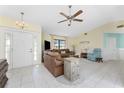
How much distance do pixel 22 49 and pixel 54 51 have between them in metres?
2.06

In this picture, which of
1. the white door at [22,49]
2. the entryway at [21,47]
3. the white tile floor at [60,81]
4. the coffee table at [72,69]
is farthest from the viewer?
the white door at [22,49]

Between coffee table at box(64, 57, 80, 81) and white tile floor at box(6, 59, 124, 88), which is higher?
coffee table at box(64, 57, 80, 81)

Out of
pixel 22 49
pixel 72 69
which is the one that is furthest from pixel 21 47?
pixel 72 69

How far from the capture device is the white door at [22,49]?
18.5 feet

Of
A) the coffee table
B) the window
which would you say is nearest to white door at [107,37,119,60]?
the window

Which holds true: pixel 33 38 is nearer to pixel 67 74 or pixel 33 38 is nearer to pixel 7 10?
pixel 7 10

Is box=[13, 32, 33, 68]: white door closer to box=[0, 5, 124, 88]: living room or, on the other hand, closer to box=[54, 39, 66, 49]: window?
box=[0, 5, 124, 88]: living room

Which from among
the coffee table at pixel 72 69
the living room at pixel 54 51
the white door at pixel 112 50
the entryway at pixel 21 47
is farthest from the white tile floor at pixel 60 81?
the white door at pixel 112 50

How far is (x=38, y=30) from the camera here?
664 cm

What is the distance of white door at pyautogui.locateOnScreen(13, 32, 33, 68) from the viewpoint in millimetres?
5648

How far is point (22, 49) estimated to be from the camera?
19.5 ft

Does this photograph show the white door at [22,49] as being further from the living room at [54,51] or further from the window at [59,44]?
the window at [59,44]
